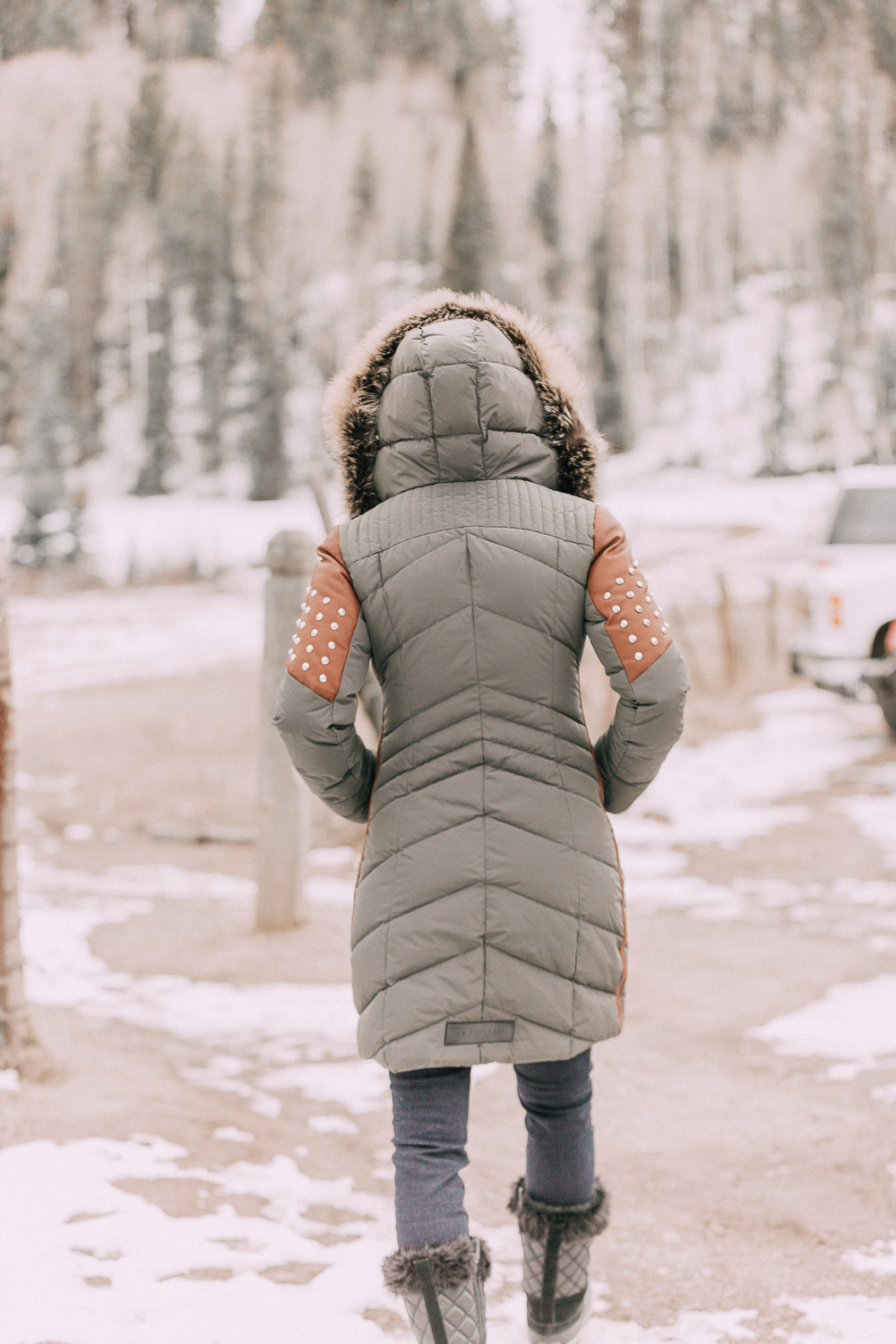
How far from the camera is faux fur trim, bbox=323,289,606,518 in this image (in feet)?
6.85

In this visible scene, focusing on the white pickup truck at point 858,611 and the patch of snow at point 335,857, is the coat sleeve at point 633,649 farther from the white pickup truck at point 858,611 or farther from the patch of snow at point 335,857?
the white pickup truck at point 858,611

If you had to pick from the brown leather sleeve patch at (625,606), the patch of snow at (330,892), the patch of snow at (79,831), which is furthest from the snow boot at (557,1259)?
the patch of snow at (79,831)

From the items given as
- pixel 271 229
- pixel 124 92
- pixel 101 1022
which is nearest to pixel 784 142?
pixel 271 229

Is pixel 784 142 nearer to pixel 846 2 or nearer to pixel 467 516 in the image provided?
pixel 846 2

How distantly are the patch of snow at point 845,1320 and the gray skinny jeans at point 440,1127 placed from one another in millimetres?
612

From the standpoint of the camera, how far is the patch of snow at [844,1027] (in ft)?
12.1

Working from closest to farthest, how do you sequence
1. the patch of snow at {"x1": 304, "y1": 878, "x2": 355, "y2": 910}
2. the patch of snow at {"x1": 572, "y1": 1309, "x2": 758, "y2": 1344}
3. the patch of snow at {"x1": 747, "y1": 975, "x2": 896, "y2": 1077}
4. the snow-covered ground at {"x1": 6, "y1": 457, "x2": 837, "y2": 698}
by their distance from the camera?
the patch of snow at {"x1": 572, "y1": 1309, "x2": 758, "y2": 1344}, the patch of snow at {"x1": 747, "y1": 975, "x2": 896, "y2": 1077}, the patch of snow at {"x1": 304, "y1": 878, "x2": 355, "y2": 910}, the snow-covered ground at {"x1": 6, "y1": 457, "x2": 837, "y2": 698}

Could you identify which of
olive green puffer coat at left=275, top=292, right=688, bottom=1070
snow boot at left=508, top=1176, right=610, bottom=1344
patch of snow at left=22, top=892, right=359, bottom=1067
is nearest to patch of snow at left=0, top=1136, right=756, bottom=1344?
snow boot at left=508, top=1176, right=610, bottom=1344

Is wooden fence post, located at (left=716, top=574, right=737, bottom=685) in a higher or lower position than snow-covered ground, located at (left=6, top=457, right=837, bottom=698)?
higher

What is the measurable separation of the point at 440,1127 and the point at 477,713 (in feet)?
2.07

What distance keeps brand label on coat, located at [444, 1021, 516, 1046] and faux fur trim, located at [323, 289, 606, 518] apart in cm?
88

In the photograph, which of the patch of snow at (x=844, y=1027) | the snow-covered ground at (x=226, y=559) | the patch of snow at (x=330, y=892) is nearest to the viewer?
the patch of snow at (x=844, y=1027)

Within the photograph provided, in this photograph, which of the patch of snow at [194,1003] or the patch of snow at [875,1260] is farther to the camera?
the patch of snow at [194,1003]

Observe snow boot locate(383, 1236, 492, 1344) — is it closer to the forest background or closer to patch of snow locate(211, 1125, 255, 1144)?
patch of snow locate(211, 1125, 255, 1144)
